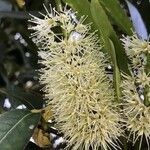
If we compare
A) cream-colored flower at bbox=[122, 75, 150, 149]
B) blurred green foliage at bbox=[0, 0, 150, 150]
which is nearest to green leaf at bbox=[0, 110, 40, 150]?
blurred green foliage at bbox=[0, 0, 150, 150]

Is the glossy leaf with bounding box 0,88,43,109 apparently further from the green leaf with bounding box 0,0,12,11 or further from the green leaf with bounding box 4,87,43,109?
the green leaf with bounding box 0,0,12,11

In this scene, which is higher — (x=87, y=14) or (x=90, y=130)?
(x=87, y=14)

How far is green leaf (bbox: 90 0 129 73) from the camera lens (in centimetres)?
88

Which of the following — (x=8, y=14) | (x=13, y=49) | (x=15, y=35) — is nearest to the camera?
(x=8, y=14)

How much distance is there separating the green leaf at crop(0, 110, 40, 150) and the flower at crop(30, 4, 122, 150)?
80mm

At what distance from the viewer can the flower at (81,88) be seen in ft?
2.91

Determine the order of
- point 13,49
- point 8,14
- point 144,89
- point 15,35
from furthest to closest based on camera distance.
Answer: point 13,49
point 15,35
point 8,14
point 144,89

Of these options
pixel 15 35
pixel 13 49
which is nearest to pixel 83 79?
pixel 15 35

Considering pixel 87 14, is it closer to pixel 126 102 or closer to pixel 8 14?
pixel 126 102

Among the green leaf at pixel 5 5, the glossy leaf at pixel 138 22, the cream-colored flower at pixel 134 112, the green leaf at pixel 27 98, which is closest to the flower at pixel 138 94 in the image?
the cream-colored flower at pixel 134 112

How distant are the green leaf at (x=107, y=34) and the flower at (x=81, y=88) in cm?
2

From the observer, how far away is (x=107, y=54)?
913 millimetres

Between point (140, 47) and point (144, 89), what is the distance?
70 millimetres

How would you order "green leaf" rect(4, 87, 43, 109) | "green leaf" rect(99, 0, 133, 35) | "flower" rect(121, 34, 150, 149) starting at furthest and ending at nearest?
1. "green leaf" rect(4, 87, 43, 109)
2. "green leaf" rect(99, 0, 133, 35)
3. "flower" rect(121, 34, 150, 149)
